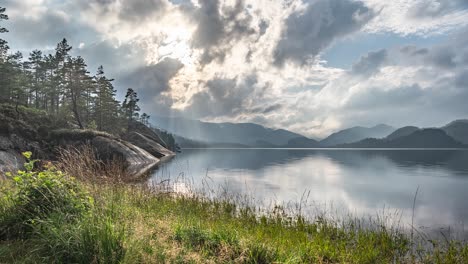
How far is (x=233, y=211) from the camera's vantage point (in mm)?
15102

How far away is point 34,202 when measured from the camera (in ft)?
22.3

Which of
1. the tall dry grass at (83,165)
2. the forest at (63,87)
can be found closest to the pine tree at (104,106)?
the forest at (63,87)

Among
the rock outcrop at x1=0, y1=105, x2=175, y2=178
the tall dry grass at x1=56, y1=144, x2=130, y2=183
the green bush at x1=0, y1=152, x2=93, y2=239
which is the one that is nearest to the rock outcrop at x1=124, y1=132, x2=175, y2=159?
the rock outcrop at x1=0, y1=105, x2=175, y2=178

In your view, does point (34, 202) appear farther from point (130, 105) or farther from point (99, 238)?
point (130, 105)

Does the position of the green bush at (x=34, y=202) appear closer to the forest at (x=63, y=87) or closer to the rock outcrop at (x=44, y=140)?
the rock outcrop at (x=44, y=140)

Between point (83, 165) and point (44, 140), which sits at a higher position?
point (44, 140)

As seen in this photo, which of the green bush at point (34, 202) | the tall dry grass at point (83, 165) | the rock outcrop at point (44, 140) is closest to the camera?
the green bush at point (34, 202)

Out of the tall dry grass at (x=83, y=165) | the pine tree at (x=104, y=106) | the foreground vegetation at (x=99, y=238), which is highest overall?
the pine tree at (x=104, y=106)

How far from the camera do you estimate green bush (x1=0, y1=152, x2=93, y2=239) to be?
21.7ft

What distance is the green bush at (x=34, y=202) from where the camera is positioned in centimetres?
663

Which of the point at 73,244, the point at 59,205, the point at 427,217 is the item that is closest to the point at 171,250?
the point at 73,244

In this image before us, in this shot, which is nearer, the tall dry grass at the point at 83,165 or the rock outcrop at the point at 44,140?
the tall dry grass at the point at 83,165

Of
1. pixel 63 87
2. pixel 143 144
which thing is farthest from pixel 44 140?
pixel 143 144

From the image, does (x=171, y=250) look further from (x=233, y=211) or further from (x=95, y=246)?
(x=233, y=211)
